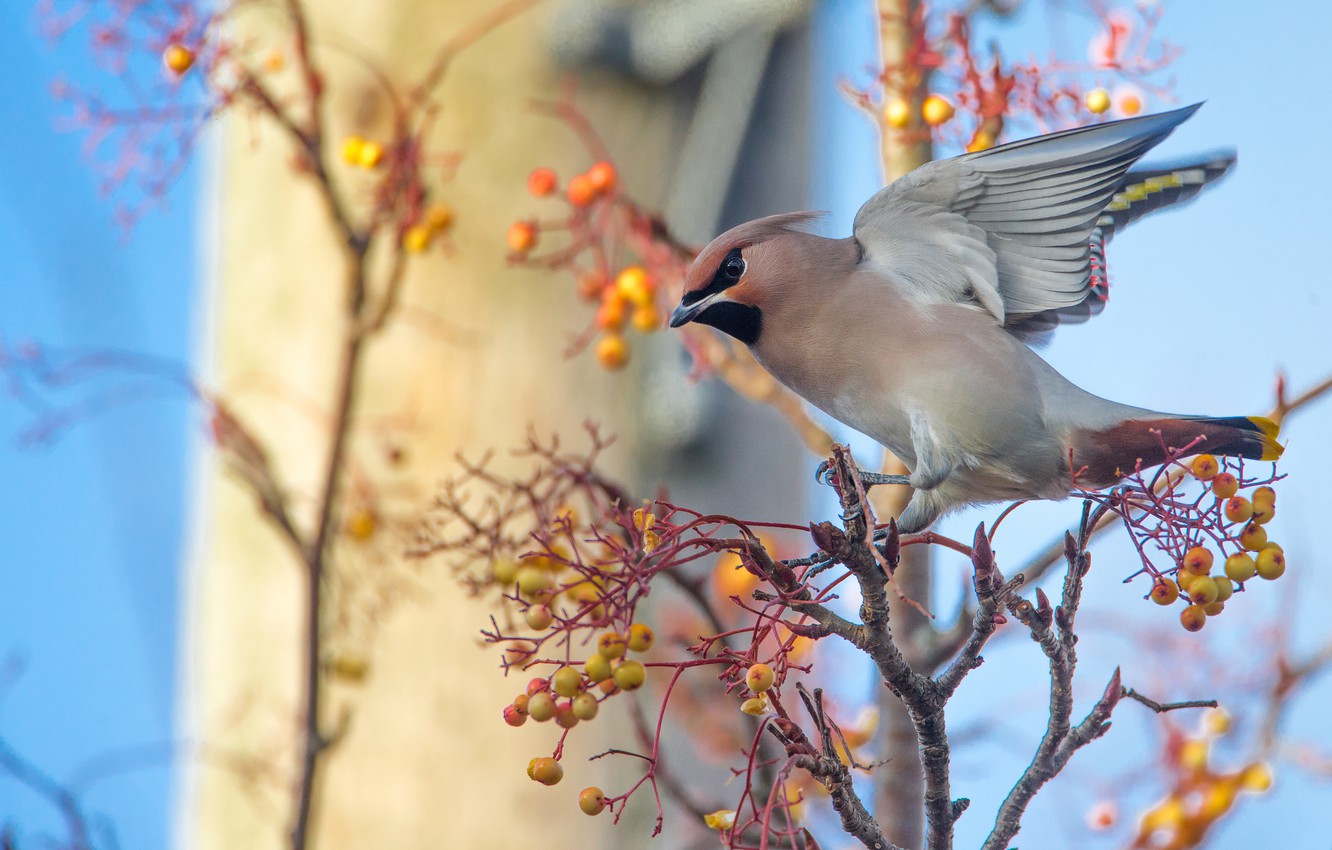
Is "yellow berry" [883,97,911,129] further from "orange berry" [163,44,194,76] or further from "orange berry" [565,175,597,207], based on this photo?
"orange berry" [163,44,194,76]

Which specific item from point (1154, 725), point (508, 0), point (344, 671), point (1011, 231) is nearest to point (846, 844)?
point (1154, 725)

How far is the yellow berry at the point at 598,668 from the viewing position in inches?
53.7

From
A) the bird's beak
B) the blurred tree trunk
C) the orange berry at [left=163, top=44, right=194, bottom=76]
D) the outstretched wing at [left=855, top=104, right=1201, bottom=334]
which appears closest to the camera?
the outstretched wing at [left=855, top=104, right=1201, bottom=334]

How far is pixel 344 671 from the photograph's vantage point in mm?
2285

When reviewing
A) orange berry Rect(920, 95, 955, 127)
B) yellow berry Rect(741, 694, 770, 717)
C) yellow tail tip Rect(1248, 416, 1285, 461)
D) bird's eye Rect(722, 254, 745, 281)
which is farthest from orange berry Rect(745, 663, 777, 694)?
orange berry Rect(920, 95, 955, 127)

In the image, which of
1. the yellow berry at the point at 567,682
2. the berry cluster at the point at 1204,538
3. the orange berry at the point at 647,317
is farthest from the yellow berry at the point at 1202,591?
the orange berry at the point at 647,317

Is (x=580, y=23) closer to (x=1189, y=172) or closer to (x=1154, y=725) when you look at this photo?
(x=1189, y=172)

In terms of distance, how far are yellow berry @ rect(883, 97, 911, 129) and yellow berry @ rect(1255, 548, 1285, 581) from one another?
0.86 m

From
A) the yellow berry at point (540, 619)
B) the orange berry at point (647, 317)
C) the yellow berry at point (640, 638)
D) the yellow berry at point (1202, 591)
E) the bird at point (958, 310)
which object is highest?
the orange berry at point (647, 317)

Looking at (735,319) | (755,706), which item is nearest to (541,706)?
(755,706)

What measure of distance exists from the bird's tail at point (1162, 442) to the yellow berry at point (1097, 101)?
0.47 metres

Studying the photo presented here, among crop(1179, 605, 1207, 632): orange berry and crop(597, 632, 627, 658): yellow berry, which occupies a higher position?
crop(597, 632, 627, 658): yellow berry

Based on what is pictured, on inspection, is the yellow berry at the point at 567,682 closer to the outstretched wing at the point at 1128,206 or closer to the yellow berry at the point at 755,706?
the yellow berry at the point at 755,706

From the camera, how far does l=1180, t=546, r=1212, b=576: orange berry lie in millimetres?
1400
